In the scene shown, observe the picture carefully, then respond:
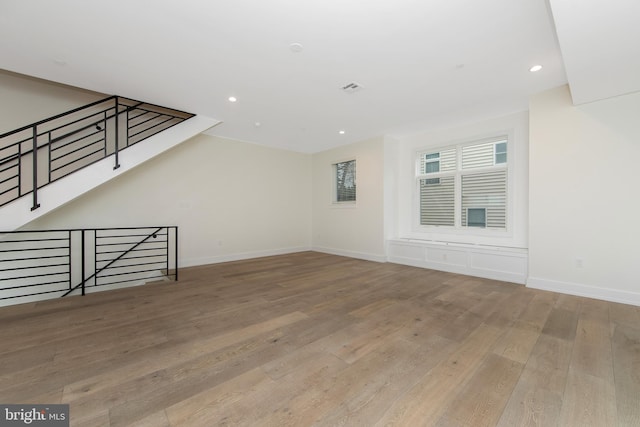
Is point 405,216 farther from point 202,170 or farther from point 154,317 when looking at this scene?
point 154,317

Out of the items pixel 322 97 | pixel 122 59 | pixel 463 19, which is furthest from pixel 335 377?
pixel 122 59

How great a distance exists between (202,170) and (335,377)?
509 cm

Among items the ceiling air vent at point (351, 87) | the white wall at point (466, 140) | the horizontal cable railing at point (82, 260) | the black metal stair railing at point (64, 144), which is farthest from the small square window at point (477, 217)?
the black metal stair railing at point (64, 144)

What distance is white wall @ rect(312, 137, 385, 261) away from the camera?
5875 mm

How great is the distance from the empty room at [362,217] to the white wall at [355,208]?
87 mm

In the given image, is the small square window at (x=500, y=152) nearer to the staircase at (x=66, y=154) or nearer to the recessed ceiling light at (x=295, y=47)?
the recessed ceiling light at (x=295, y=47)

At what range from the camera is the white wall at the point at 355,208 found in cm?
588

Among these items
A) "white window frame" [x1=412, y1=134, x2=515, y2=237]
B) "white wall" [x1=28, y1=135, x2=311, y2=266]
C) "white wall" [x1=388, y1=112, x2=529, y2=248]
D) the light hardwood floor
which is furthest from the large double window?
"white wall" [x1=28, y1=135, x2=311, y2=266]

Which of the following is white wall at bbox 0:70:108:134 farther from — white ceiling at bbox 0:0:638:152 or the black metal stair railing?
white ceiling at bbox 0:0:638:152

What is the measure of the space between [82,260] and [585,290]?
23.4 ft

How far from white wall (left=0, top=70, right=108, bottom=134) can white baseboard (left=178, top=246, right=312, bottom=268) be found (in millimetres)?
3195

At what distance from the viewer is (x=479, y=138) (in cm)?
489

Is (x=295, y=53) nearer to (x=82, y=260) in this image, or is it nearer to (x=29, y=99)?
(x=82, y=260)

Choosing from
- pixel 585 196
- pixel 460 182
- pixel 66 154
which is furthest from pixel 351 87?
pixel 66 154
